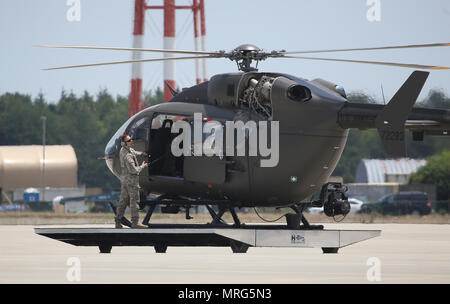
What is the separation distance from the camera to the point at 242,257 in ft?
57.0

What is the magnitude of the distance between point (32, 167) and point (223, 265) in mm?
66862

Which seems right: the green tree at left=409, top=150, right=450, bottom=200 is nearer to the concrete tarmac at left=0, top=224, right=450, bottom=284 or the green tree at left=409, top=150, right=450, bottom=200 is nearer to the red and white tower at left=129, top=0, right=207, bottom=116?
the red and white tower at left=129, top=0, right=207, bottom=116

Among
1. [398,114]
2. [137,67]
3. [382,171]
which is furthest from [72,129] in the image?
[398,114]

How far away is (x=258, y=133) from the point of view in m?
18.8

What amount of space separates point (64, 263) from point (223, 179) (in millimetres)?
4431

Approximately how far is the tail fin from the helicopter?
0.06ft

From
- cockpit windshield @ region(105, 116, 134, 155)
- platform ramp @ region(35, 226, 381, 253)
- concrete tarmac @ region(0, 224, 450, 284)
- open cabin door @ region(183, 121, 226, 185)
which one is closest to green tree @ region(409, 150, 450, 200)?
concrete tarmac @ region(0, 224, 450, 284)

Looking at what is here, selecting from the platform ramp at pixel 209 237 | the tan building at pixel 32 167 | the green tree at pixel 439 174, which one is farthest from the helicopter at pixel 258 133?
the tan building at pixel 32 167

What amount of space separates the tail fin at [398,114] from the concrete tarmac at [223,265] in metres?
2.12

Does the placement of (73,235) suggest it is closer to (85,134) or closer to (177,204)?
(177,204)

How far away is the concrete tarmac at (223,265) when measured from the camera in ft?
43.8

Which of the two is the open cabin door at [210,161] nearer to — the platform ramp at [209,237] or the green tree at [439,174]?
the platform ramp at [209,237]

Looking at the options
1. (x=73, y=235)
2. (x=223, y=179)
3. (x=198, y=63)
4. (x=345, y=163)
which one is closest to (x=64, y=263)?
(x=73, y=235)
